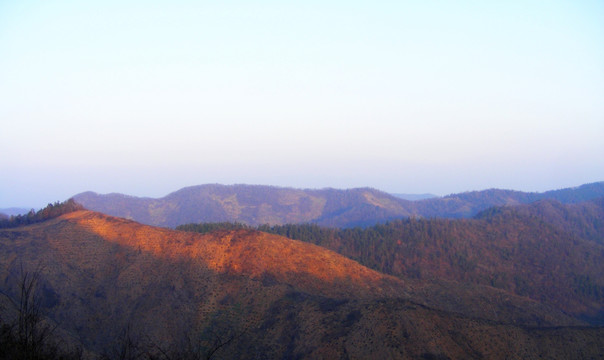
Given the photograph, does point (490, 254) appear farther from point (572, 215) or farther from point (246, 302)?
point (246, 302)

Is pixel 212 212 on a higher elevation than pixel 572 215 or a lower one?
higher

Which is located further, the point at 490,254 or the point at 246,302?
the point at 490,254

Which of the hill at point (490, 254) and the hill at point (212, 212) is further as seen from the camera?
the hill at point (212, 212)

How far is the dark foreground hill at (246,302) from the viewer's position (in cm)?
3169

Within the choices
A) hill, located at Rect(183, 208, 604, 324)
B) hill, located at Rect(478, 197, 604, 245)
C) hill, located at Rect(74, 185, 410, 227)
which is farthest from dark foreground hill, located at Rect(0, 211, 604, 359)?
hill, located at Rect(74, 185, 410, 227)

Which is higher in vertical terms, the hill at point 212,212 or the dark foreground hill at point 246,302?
the hill at point 212,212

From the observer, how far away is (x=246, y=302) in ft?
139

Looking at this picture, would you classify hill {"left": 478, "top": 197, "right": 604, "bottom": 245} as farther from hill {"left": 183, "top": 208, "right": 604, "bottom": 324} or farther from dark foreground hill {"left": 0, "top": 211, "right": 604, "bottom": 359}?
dark foreground hill {"left": 0, "top": 211, "right": 604, "bottom": 359}

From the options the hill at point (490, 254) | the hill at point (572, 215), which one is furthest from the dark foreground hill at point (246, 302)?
the hill at point (572, 215)

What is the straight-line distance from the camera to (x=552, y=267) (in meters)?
82.3

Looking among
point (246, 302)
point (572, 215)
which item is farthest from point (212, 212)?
point (246, 302)

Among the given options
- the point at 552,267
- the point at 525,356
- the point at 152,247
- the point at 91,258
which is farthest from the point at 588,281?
the point at 91,258

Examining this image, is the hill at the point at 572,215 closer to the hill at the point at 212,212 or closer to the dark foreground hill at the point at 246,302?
the hill at the point at 212,212

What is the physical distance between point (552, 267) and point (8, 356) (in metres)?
91.3
